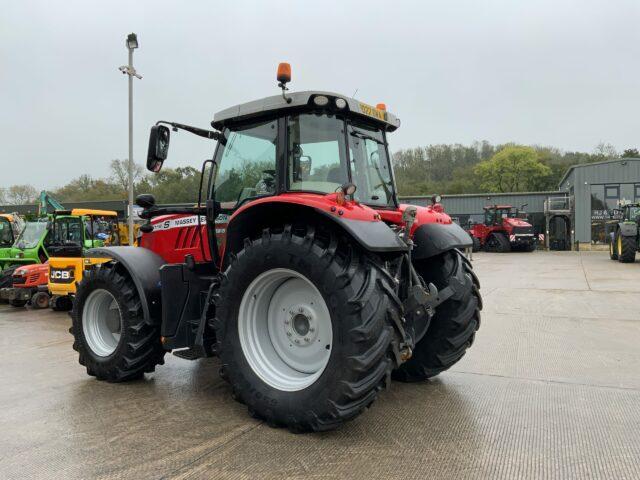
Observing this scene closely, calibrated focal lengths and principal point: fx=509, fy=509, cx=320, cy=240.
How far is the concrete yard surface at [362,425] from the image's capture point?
Answer: 115 inches

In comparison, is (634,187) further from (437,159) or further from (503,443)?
(437,159)

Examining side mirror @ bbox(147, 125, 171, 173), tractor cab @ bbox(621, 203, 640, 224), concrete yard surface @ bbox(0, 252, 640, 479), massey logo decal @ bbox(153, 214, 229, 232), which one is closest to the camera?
concrete yard surface @ bbox(0, 252, 640, 479)

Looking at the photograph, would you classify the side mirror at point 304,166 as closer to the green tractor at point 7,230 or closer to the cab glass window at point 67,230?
the cab glass window at point 67,230

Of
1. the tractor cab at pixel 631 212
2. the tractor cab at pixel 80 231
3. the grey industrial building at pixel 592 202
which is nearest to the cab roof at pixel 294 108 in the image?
the tractor cab at pixel 80 231

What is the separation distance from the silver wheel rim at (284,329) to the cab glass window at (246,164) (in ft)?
2.50

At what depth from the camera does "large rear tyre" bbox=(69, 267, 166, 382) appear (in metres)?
4.43

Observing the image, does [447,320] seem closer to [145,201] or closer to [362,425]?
[362,425]

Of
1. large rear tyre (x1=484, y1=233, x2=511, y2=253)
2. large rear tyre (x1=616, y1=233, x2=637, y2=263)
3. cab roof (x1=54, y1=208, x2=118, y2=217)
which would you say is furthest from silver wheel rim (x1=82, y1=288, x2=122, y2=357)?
large rear tyre (x1=484, y1=233, x2=511, y2=253)

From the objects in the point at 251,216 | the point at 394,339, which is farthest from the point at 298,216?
the point at 394,339

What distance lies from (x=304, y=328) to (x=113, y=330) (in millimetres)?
2147

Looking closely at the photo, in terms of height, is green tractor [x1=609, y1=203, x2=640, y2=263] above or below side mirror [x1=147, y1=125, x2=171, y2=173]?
below

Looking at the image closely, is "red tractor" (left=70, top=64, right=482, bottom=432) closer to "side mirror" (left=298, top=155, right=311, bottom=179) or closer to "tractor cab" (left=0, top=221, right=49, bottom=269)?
"side mirror" (left=298, top=155, right=311, bottom=179)

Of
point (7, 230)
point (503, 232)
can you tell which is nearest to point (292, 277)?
point (7, 230)

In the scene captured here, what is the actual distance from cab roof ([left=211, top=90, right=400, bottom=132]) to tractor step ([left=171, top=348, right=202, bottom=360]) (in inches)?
75.7
